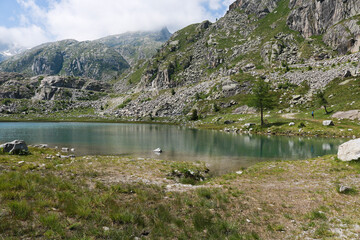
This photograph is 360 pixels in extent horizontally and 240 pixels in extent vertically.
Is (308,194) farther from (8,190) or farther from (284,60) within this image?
(284,60)

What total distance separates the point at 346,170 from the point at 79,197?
24484 mm

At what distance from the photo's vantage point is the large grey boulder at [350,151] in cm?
1986

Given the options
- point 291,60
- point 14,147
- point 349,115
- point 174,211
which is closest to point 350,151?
point 174,211

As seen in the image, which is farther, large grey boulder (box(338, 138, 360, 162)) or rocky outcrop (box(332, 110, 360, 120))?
rocky outcrop (box(332, 110, 360, 120))

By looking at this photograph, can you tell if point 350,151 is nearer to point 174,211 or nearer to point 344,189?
point 344,189

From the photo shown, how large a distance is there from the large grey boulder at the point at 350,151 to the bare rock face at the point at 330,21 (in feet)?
505

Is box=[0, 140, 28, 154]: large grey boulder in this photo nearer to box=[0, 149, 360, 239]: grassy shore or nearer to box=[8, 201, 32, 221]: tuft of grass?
box=[0, 149, 360, 239]: grassy shore

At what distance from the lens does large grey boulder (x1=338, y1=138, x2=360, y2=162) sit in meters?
19.9

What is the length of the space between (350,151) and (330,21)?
642 feet

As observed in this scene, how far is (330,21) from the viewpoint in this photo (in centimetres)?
15475

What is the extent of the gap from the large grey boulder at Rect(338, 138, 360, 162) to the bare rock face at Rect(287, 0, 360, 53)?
6055 inches

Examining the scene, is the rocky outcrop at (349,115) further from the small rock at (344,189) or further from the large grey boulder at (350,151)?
the small rock at (344,189)

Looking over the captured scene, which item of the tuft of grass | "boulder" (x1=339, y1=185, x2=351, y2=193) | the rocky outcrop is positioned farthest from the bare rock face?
→ the tuft of grass

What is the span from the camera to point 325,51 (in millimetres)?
137750
